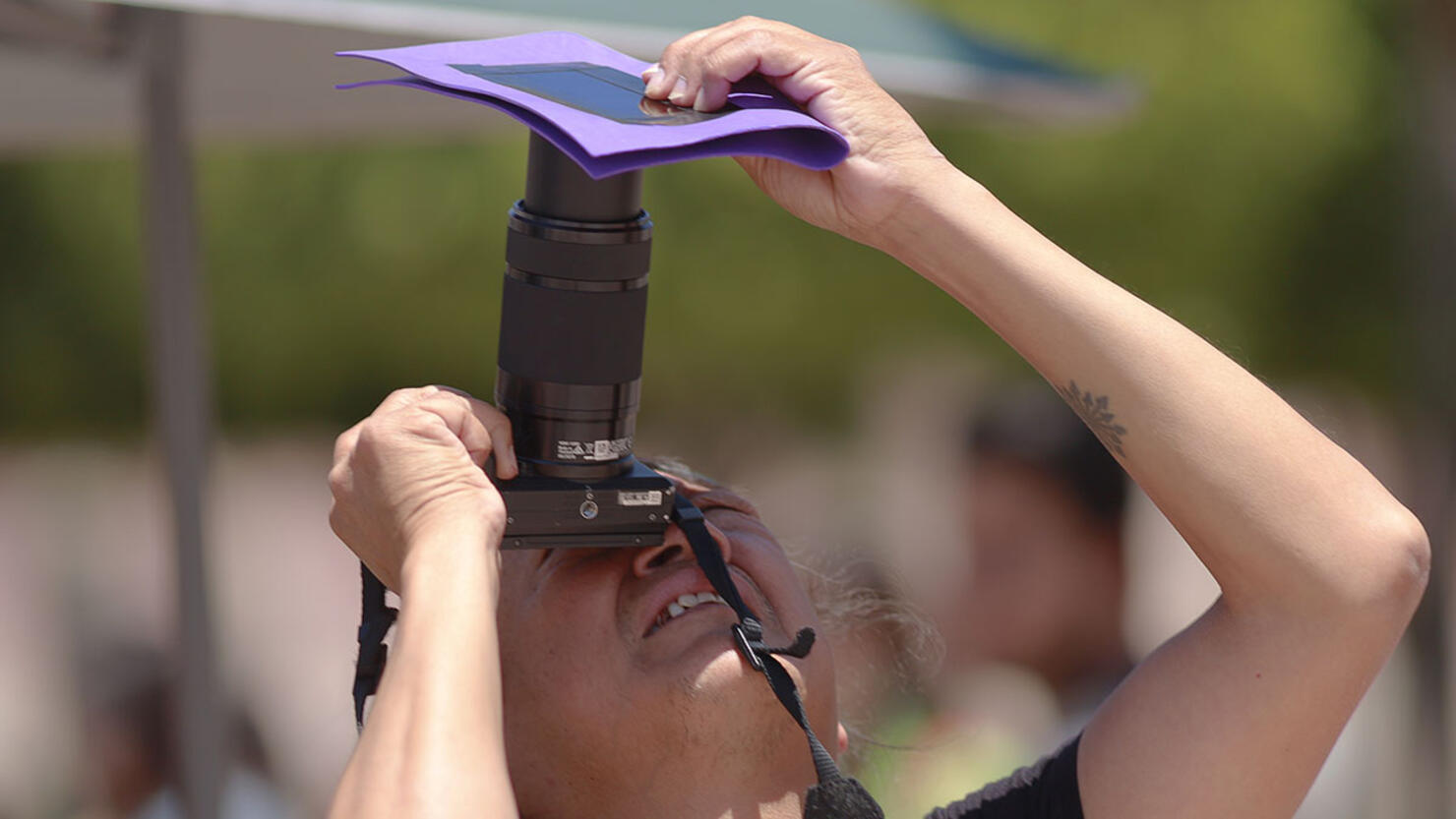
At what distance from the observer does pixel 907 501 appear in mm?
7141

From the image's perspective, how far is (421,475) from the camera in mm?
1423

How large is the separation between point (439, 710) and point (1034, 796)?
0.83 metres

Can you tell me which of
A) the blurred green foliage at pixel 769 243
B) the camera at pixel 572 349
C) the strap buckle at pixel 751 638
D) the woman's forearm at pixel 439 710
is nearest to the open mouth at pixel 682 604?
the strap buckle at pixel 751 638

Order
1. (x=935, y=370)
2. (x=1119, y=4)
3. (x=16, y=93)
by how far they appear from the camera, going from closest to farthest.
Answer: (x=16, y=93) → (x=1119, y=4) → (x=935, y=370)

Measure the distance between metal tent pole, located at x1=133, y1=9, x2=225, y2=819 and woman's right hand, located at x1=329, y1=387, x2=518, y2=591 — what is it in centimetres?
155

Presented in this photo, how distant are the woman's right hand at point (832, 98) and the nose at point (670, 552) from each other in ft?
1.20

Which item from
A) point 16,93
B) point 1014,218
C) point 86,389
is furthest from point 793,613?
point 86,389

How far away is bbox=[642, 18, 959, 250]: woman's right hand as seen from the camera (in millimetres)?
1445

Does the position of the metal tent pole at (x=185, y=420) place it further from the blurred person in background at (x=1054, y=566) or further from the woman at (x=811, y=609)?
the blurred person in background at (x=1054, y=566)

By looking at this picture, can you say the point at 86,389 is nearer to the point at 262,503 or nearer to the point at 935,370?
the point at 262,503

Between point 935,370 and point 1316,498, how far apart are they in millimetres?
5601

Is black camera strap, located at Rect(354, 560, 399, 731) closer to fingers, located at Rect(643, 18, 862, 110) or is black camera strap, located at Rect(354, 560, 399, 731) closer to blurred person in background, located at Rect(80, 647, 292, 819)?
fingers, located at Rect(643, 18, 862, 110)

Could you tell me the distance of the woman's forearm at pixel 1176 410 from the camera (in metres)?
1.53

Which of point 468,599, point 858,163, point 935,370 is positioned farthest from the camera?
point 935,370
